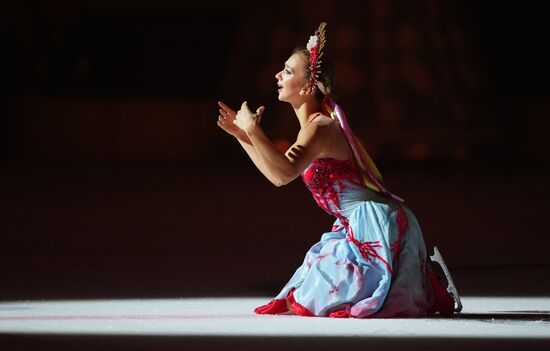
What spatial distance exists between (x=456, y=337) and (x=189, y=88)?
54.2 ft

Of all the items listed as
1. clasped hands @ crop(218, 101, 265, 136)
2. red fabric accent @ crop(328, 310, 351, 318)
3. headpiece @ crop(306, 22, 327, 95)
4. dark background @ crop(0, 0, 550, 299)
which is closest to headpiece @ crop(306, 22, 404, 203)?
headpiece @ crop(306, 22, 327, 95)

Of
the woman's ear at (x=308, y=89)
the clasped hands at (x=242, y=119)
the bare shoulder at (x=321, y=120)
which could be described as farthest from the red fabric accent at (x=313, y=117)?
the clasped hands at (x=242, y=119)

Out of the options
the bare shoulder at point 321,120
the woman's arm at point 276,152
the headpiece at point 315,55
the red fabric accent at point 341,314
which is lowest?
the red fabric accent at point 341,314

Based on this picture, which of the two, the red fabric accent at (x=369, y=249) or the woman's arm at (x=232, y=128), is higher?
the woman's arm at (x=232, y=128)

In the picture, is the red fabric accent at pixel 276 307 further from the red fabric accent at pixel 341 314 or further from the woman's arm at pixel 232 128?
the woman's arm at pixel 232 128

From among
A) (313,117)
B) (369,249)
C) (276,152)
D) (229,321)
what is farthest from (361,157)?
(229,321)

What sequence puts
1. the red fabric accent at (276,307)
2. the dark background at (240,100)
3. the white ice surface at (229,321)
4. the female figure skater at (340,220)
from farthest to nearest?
the dark background at (240,100), the red fabric accent at (276,307), the female figure skater at (340,220), the white ice surface at (229,321)

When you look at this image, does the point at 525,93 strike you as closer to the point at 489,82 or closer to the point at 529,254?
the point at 489,82

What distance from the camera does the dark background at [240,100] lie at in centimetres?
1370

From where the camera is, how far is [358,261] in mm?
5793

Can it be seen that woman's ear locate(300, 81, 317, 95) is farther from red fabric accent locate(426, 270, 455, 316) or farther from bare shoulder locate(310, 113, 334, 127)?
red fabric accent locate(426, 270, 455, 316)

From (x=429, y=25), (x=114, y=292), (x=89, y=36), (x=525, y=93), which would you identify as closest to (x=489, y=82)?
(x=525, y=93)

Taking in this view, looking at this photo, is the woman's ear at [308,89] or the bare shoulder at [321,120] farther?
the woman's ear at [308,89]

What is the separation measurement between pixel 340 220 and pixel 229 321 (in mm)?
701
